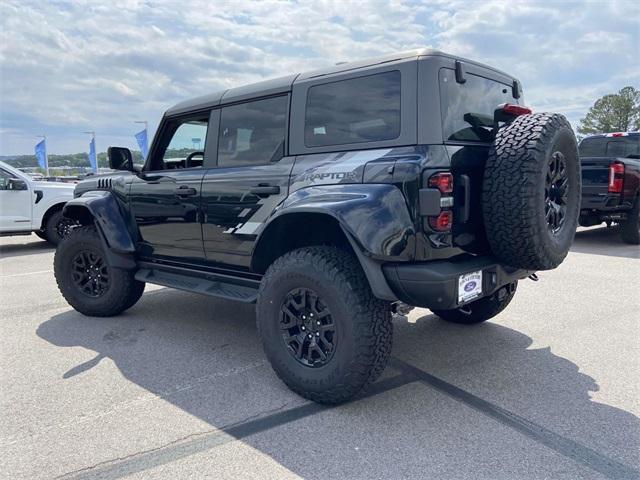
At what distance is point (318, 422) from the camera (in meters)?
2.65

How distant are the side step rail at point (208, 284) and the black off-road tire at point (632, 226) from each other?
7.62m

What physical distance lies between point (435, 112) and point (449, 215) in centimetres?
59

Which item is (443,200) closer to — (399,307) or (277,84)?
(399,307)

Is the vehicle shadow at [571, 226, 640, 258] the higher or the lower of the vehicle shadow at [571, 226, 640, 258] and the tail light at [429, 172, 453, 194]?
the lower

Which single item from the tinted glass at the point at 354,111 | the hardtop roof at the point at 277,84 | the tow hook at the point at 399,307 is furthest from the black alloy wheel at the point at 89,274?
the tow hook at the point at 399,307

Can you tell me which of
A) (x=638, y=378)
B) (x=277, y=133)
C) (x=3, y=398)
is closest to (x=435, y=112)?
(x=277, y=133)

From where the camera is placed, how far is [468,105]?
305cm

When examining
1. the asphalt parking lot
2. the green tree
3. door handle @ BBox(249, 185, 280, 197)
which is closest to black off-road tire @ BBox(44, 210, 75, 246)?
the asphalt parking lot

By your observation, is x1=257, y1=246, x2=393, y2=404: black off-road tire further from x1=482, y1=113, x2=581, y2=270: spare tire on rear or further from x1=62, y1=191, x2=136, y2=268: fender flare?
x1=62, y1=191, x2=136, y2=268: fender flare

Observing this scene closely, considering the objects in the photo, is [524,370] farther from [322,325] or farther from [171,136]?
[171,136]

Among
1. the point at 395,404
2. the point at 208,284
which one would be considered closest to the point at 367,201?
the point at 395,404

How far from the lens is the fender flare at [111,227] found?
14.1 feet

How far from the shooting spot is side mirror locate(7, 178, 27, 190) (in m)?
8.77

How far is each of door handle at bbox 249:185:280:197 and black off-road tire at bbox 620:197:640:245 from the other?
25.1 feet
